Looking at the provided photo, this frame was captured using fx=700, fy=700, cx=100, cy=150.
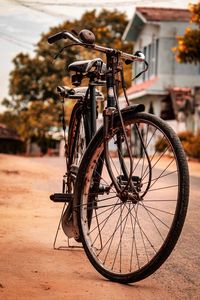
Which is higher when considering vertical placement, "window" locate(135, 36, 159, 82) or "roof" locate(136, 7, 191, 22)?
"roof" locate(136, 7, 191, 22)

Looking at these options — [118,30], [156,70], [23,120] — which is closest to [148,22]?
[156,70]

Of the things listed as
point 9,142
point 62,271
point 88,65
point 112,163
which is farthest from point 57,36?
point 9,142

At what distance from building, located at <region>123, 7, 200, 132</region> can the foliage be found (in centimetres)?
1697

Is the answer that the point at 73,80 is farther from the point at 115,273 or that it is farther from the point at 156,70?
the point at 156,70

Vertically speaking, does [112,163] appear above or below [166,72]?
above

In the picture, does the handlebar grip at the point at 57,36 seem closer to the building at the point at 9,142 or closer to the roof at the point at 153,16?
the roof at the point at 153,16

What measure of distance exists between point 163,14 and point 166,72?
2983mm

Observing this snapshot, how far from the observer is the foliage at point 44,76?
54719mm

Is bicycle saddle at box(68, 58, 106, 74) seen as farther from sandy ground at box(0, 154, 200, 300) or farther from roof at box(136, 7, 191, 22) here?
roof at box(136, 7, 191, 22)

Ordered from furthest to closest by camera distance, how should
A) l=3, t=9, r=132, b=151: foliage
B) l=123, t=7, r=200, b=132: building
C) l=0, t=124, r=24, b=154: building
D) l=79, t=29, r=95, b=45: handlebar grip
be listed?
l=0, t=124, r=24, b=154: building, l=3, t=9, r=132, b=151: foliage, l=123, t=7, r=200, b=132: building, l=79, t=29, r=95, b=45: handlebar grip

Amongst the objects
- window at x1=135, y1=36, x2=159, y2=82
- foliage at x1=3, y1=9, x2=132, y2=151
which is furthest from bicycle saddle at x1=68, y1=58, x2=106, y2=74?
foliage at x1=3, y1=9, x2=132, y2=151

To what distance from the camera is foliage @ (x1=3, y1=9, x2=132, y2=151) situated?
180 ft

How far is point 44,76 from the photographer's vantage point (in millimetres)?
59719

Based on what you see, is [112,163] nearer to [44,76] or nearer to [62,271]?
[62,271]
